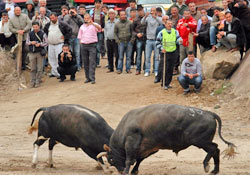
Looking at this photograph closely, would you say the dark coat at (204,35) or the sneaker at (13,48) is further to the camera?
the sneaker at (13,48)

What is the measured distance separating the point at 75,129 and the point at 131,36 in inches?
358

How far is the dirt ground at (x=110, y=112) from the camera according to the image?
34.6 ft

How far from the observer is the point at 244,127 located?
551 inches

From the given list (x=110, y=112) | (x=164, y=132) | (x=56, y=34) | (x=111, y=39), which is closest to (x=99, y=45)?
(x=111, y=39)

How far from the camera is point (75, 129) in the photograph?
10328mm

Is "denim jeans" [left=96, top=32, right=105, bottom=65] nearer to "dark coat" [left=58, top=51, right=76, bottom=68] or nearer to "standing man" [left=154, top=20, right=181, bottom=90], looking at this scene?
"dark coat" [left=58, top=51, right=76, bottom=68]

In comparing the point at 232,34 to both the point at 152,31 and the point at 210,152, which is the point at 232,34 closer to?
the point at 152,31

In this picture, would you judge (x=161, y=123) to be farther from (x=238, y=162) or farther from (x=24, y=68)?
(x=24, y=68)

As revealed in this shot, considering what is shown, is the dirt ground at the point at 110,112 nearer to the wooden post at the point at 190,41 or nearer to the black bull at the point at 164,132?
the black bull at the point at 164,132

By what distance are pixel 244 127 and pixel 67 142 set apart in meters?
5.25

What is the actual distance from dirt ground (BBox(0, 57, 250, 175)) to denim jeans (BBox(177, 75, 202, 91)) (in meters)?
0.28

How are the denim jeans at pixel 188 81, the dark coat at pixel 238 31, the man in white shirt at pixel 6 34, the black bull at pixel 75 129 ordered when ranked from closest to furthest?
the black bull at pixel 75 129
the dark coat at pixel 238 31
the denim jeans at pixel 188 81
the man in white shirt at pixel 6 34

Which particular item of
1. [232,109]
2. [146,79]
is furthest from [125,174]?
[146,79]

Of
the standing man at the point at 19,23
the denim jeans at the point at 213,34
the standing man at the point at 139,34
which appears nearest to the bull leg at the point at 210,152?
the denim jeans at the point at 213,34
